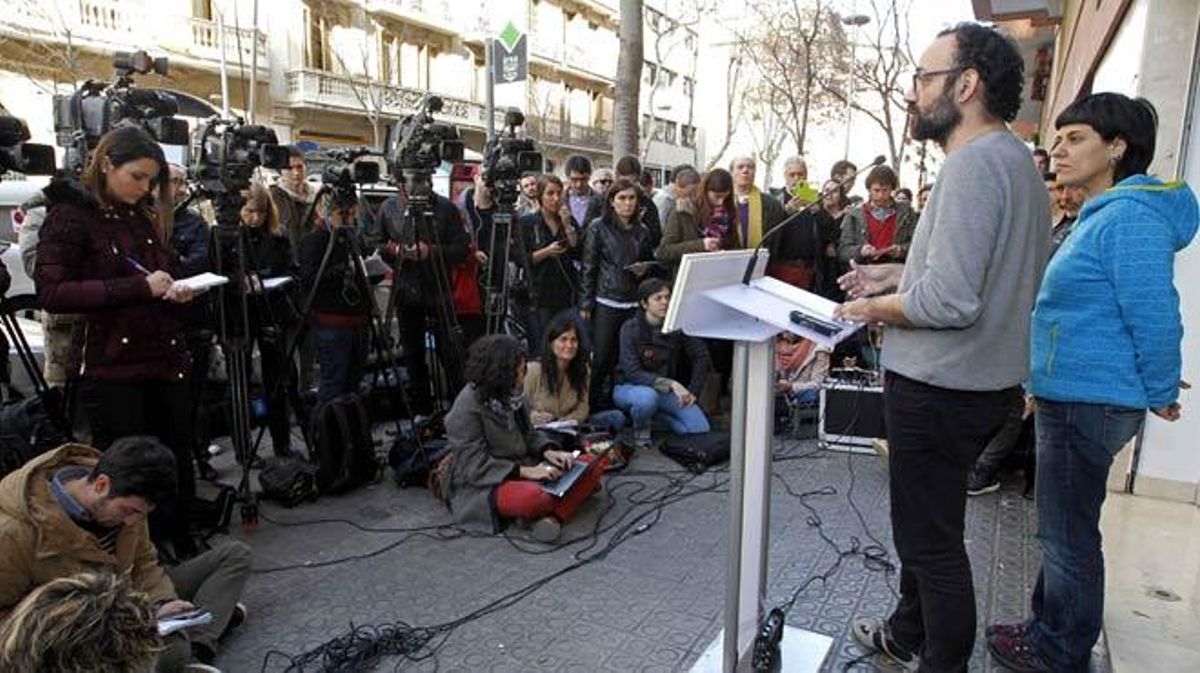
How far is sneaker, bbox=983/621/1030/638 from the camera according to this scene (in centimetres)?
260

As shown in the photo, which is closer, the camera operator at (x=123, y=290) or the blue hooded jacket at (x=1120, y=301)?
the blue hooded jacket at (x=1120, y=301)

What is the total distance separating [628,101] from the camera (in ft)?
30.0

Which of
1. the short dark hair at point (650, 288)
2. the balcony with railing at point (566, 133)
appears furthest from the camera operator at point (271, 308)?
the balcony with railing at point (566, 133)

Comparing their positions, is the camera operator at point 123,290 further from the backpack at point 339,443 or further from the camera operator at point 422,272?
the camera operator at point 422,272

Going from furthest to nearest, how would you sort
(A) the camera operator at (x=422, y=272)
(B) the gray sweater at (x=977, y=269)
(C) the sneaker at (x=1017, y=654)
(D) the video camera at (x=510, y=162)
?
(D) the video camera at (x=510, y=162)
(A) the camera operator at (x=422, y=272)
(C) the sneaker at (x=1017, y=654)
(B) the gray sweater at (x=977, y=269)

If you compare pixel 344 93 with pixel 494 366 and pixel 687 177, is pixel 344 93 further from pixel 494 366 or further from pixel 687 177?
pixel 494 366

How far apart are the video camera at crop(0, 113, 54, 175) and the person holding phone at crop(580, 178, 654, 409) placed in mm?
3144

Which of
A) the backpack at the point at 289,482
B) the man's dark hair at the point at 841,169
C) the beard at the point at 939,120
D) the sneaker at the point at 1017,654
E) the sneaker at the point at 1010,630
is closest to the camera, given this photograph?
the beard at the point at 939,120

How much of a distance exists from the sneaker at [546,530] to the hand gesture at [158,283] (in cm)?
175

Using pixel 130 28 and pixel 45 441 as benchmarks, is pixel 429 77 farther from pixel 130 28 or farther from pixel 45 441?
pixel 45 441

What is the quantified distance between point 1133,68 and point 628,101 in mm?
5530

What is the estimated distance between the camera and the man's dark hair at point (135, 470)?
2154 mm

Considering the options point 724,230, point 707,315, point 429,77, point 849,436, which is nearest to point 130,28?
point 429,77

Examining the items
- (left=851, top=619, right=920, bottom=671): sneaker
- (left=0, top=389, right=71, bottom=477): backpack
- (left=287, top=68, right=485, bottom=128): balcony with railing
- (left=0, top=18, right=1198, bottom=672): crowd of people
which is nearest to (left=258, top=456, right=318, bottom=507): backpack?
(left=0, top=18, right=1198, bottom=672): crowd of people
